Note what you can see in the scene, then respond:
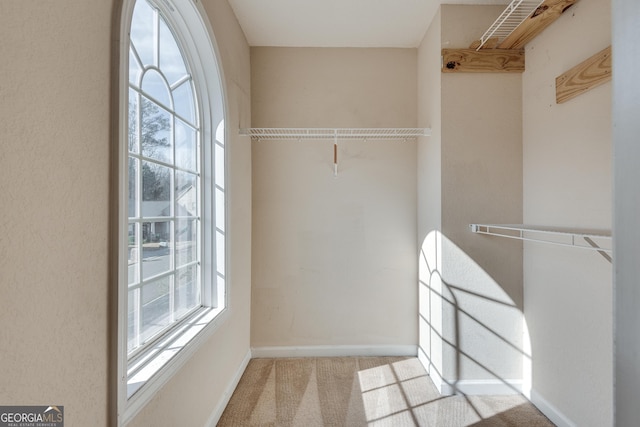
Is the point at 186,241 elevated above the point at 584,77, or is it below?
below

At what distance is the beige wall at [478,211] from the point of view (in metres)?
2.20

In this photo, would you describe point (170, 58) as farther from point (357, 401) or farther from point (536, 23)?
point (357, 401)

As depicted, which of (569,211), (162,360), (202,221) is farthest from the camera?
(202,221)

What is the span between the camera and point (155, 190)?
154 centimetres

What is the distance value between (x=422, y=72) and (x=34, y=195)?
2.55 metres

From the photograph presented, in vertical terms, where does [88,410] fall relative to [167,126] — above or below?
below

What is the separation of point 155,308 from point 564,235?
80.4 inches

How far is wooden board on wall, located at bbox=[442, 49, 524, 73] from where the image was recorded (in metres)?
2.17

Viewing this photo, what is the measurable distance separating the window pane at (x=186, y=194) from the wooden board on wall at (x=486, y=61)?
1.72 m

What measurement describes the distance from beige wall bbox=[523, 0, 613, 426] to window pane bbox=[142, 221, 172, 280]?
6.48ft

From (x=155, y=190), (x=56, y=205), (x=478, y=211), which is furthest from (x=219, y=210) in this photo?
(x=478, y=211)

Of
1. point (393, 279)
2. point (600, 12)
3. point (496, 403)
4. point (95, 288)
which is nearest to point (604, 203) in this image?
point (600, 12)

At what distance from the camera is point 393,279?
276 centimetres

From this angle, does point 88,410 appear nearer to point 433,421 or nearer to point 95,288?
point 95,288
